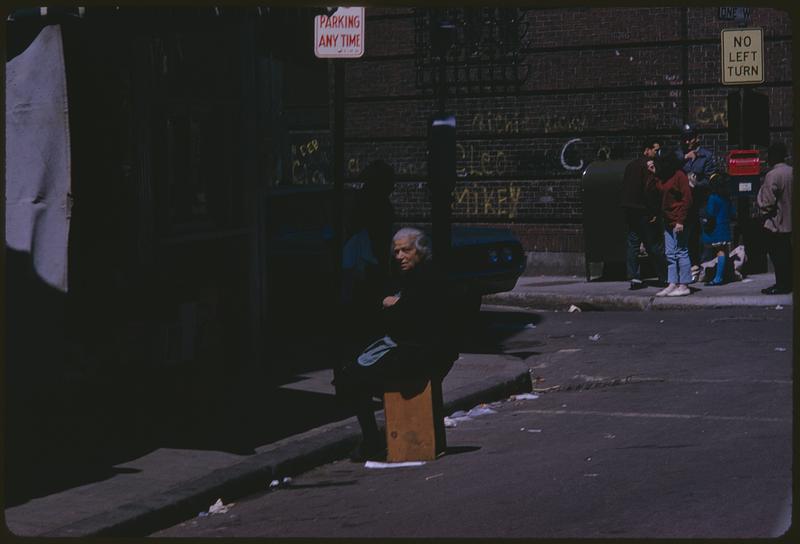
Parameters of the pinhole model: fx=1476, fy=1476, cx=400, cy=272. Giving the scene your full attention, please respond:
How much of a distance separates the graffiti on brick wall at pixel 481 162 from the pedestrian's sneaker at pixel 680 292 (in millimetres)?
5101

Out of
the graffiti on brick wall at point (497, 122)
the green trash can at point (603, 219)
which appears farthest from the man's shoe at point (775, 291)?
the graffiti on brick wall at point (497, 122)

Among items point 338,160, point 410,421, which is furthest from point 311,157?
point 410,421

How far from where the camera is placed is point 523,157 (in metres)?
22.4

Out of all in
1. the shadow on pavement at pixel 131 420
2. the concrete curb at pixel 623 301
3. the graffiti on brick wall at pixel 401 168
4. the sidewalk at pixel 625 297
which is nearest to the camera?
the shadow on pavement at pixel 131 420

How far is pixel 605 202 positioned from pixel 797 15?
46.0 ft

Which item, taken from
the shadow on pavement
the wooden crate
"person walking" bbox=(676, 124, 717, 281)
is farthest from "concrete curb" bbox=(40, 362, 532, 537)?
"person walking" bbox=(676, 124, 717, 281)

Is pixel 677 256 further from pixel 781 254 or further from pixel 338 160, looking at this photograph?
pixel 338 160

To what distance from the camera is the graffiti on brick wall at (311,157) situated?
22.5 meters

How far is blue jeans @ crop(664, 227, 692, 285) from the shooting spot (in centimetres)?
1795

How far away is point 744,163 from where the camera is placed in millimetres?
19078

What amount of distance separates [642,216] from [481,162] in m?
4.07

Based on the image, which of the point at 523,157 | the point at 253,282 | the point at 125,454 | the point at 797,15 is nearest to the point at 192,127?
the point at 253,282

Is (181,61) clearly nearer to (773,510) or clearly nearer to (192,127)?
(192,127)

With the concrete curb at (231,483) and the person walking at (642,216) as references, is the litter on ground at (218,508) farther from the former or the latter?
the person walking at (642,216)
